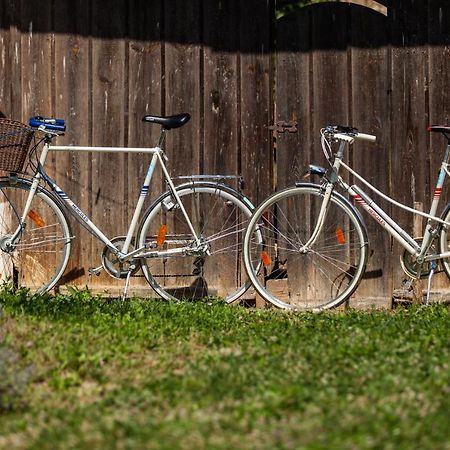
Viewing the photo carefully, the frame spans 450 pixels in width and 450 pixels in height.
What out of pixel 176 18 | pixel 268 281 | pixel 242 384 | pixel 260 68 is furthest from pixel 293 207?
pixel 242 384

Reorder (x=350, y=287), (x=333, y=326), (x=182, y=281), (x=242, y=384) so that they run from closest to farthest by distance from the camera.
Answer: (x=242, y=384) → (x=333, y=326) → (x=350, y=287) → (x=182, y=281)

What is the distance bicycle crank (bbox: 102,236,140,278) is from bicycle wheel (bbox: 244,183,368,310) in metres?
0.95

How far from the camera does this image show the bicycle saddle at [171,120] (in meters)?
7.87

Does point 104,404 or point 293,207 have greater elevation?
point 293,207

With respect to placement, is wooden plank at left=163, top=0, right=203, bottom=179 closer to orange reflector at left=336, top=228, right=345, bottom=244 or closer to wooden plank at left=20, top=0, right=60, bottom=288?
wooden plank at left=20, top=0, right=60, bottom=288

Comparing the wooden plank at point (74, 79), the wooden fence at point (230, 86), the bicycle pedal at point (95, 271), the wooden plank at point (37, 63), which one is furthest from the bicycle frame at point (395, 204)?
the wooden plank at point (37, 63)

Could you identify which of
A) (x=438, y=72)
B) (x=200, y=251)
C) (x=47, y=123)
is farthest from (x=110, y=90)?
(x=438, y=72)

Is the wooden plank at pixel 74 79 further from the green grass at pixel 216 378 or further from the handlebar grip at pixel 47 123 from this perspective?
the green grass at pixel 216 378

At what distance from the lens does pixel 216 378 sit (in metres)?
5.43

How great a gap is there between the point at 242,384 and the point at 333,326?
67.4 inches

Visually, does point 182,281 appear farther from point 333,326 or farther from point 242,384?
point 242,384

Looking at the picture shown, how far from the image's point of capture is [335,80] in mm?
8305

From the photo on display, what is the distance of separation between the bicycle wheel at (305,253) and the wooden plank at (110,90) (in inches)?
51.1

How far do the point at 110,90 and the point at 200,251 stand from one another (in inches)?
61.9
